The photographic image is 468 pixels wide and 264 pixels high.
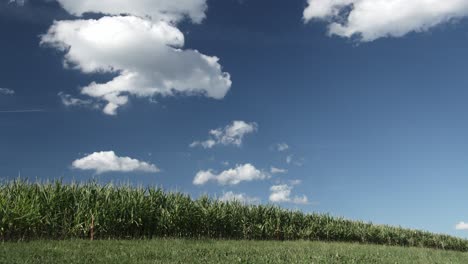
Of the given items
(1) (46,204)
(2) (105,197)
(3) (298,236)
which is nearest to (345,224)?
(3) (298,236)

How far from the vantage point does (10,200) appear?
85.3ft

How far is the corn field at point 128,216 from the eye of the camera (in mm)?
25672

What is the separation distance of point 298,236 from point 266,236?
3.99m

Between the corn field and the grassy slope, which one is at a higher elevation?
the corn field

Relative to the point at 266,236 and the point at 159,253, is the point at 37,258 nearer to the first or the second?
the point at 159,253

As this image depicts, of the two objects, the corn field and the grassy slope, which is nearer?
the grassy slope

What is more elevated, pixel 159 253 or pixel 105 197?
pixel 105 197

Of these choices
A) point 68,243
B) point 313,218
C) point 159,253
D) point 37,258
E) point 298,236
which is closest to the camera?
point 37,258

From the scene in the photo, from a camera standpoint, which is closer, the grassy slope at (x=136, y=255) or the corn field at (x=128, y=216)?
the grassy slope at (x=136, y=255)

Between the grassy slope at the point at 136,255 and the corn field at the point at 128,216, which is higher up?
the corn field at the point at 128,216

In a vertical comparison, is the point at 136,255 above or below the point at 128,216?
below

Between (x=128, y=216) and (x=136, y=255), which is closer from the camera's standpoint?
(x=136, y=255)

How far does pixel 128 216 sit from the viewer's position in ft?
96.4

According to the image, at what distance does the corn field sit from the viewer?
1011 inches
